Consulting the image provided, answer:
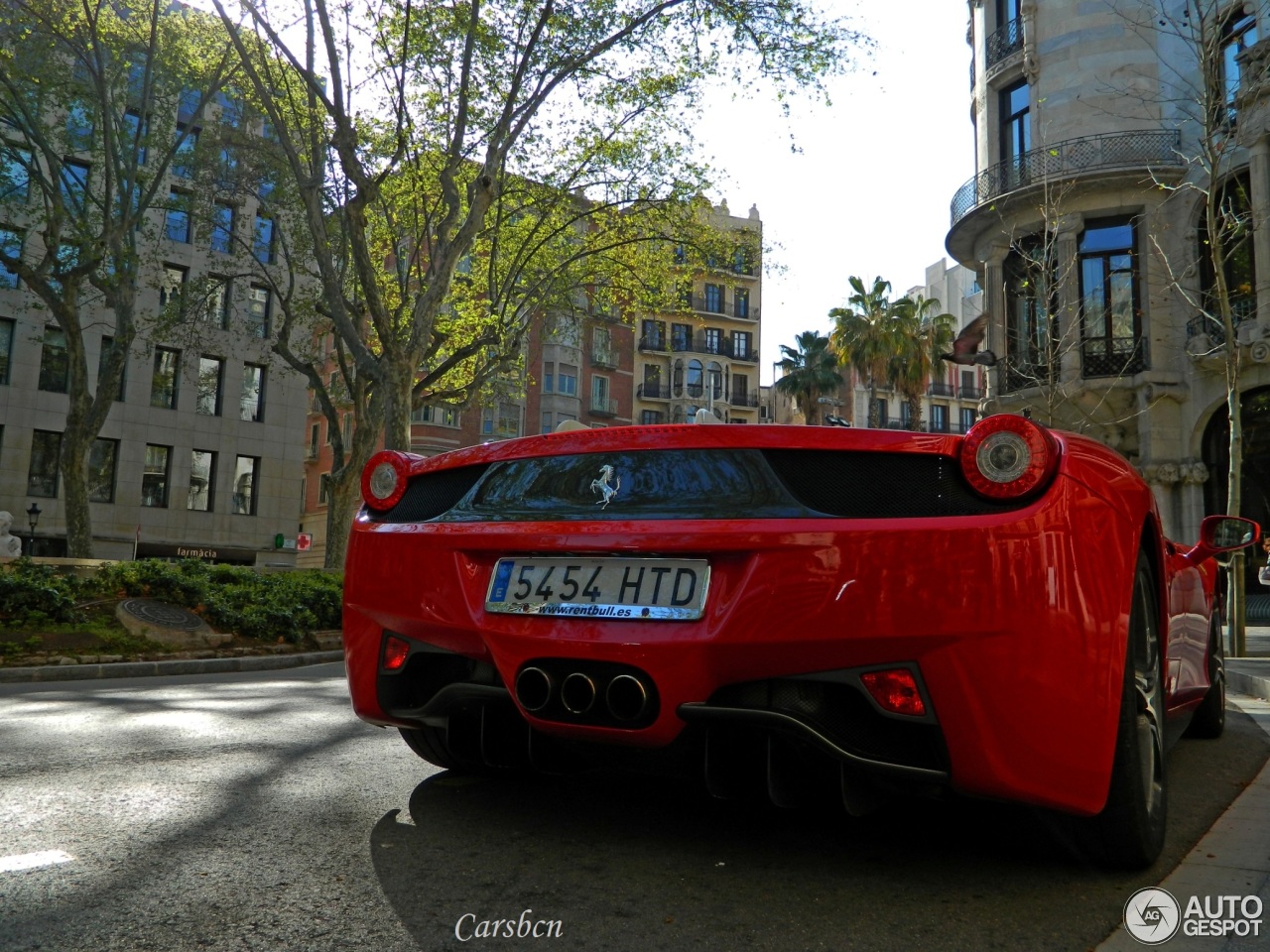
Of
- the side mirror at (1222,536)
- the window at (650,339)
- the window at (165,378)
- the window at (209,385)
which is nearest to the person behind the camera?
the side mirror at (1222,536)

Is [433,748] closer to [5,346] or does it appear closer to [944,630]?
[944,630]

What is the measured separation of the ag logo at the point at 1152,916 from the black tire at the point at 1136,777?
13cm

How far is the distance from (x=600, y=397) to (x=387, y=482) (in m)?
56.4

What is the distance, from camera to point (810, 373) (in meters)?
51.6

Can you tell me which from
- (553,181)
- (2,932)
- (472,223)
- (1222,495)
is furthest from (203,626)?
(1222,495)

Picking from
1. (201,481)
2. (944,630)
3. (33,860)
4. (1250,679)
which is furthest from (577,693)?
(201,481)

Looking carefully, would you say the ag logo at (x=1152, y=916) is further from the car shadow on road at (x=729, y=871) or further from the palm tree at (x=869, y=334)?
the palm tree at (x=869, y=334)

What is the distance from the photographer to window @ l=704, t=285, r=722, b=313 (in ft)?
218

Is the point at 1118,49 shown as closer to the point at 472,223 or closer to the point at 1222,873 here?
the point at 472,223

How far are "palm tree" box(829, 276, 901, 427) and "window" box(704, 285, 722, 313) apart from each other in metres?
24.7

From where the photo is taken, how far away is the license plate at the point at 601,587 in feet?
7.75

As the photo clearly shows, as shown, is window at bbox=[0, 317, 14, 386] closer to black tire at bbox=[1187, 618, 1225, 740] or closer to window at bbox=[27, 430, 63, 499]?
window at bbox=[27, 430, 63, 499]

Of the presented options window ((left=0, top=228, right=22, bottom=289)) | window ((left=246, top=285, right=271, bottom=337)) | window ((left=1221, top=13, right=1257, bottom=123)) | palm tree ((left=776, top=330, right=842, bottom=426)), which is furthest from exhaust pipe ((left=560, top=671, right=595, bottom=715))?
palm tree ((left=776, top=330, right=842, bottom=426))

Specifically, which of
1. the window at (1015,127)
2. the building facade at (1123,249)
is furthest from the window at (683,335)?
the building facade at (1123,249)
